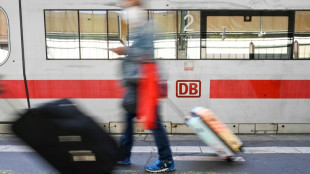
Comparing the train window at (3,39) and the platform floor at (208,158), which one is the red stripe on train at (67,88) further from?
the platform floor at (208,158)

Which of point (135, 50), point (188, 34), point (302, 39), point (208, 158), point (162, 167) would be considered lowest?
point (208, 158)

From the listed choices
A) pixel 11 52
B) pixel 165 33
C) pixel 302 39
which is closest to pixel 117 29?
pixel 165 33

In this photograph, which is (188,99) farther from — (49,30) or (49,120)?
(49,120)

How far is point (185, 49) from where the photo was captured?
4.64m

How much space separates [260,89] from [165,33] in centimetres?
211

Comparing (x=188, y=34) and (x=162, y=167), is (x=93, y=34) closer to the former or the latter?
(x=188, y=34)

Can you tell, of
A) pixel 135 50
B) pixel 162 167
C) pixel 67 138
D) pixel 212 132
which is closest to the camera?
pixel 67 138

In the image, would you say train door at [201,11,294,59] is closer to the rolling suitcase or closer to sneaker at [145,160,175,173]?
the rolling suitcase

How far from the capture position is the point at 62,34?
464 cm

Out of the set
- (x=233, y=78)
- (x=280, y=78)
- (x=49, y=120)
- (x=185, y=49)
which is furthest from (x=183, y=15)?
(x=49, y=120)

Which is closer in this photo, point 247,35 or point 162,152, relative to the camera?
point 162,152

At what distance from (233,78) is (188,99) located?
0.94 meters

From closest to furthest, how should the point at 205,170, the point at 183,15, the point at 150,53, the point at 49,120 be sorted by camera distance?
the point at 49,120 → the point at 150,53 → the point at 205,170 → the point at 183,15

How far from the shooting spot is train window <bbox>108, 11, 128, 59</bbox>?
461 cm
